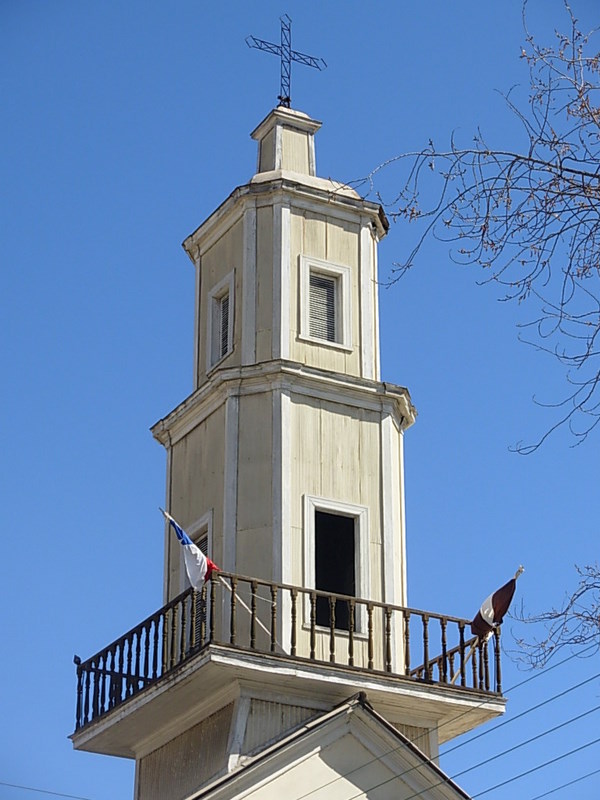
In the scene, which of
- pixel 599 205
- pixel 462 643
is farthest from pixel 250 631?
pixel 599 205

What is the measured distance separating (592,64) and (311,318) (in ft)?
52.1

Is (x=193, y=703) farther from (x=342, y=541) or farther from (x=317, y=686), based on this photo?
(x=342, y=541)

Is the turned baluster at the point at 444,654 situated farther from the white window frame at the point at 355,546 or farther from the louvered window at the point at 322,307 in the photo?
the louvered window at the point at 322,307

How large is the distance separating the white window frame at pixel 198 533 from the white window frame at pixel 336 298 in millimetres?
3538

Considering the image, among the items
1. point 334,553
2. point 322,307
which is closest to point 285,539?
point 334,553

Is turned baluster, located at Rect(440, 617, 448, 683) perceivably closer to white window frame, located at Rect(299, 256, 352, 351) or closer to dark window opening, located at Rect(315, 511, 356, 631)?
dark window opening, located at Rect(315, 511, 356, 631)

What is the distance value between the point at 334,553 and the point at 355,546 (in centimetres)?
38

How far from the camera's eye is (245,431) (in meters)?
28.0

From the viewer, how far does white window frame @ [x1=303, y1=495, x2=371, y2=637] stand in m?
26.8

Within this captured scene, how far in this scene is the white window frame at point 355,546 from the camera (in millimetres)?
26781

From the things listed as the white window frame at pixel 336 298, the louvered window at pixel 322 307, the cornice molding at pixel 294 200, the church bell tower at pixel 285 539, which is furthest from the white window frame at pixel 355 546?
the cornice molding at pixel 294 200

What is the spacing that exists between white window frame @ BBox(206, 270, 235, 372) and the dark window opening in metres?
3.67

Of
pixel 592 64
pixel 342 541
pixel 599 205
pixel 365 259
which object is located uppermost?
pixel 365 259

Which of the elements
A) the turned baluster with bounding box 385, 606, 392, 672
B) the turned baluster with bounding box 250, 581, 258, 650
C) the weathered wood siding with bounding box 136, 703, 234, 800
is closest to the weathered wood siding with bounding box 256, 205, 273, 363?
the turned baluster with bounding box 250, 581, 258, 650
